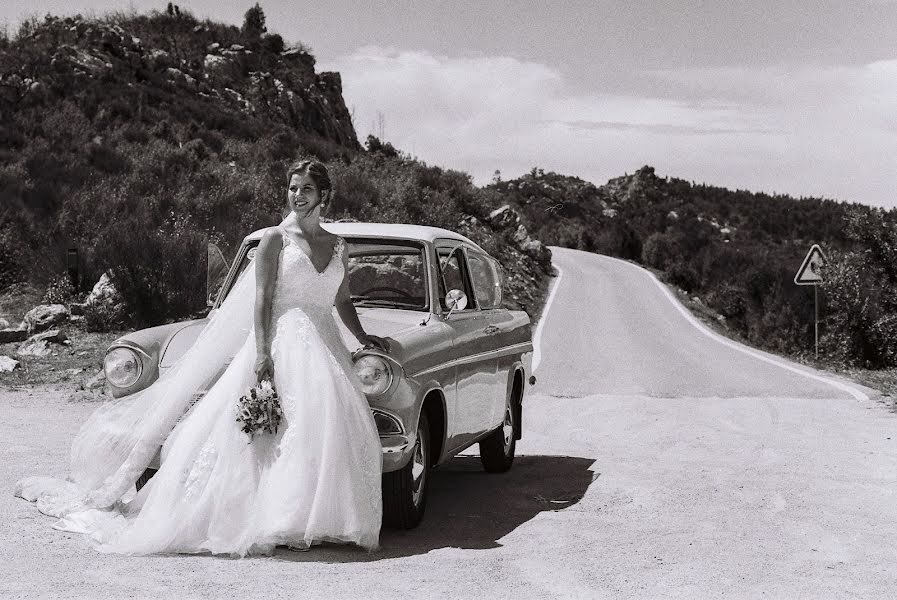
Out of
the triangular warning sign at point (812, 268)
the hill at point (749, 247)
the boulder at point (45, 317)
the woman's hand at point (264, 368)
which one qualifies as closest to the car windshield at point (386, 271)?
the woman's hand at point (264, 368)

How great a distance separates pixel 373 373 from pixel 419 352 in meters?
0.45

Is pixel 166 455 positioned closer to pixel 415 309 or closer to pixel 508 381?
pixel 415 309

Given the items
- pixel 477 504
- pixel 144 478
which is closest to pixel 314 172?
pixel 144 478

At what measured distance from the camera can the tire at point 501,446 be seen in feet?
28.7

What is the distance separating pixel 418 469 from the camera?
638 centimetres

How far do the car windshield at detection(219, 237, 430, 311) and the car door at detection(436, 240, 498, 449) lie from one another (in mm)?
169

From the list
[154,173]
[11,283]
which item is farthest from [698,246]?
[11,283]

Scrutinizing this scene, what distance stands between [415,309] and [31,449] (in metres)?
3.99

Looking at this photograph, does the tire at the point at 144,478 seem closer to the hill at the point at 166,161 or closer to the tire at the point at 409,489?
the tire at the point at 409,489

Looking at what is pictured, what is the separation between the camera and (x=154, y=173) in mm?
31891

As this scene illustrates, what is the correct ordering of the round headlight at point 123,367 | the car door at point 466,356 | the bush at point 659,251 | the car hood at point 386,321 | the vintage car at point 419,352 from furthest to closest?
the bush at point 659,251 → the car door at point 466,356 → the car hood at point 386,321 → the round headlight at point 123,367 → the vintage car at point 419,352

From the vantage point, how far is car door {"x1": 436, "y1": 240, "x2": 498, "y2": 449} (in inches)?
283

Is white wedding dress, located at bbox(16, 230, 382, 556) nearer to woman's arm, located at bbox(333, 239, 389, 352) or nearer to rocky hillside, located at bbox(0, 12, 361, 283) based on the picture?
woman's arm, located at bbox(333, 239, 389, 352)

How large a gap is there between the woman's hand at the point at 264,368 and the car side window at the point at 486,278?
10.0 ft
